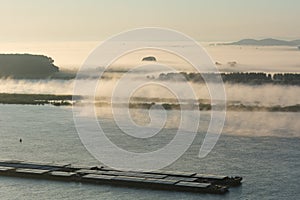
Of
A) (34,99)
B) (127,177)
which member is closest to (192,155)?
(127,177)

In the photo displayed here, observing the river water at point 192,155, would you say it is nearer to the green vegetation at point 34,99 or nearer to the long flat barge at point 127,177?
the long flat barge at point 127,177

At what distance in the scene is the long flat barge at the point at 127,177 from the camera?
15.0 m

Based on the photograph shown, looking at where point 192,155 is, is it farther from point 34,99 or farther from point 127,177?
point 34,99

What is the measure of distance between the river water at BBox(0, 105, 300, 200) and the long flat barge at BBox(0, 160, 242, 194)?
0.84 feet

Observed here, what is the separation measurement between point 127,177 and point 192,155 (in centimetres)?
402

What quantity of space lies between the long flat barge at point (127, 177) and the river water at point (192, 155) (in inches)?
10.0

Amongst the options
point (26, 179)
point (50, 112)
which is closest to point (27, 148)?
point (26, 179)

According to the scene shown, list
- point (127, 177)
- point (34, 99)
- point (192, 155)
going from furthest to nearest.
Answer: point (34, 99) < point (192, 155) < point (127, 177)

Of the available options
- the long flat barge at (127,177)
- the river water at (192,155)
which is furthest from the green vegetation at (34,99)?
the long flat barge at (127,177)

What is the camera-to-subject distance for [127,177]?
627 inches

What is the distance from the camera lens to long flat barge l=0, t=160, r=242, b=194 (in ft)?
49.1

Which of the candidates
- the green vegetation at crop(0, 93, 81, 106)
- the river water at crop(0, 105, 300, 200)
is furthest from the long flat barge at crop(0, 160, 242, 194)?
the green vegetation at crop(0, 93, 81, 106)

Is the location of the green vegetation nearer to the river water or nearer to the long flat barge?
the river water

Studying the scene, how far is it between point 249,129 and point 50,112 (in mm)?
11803
